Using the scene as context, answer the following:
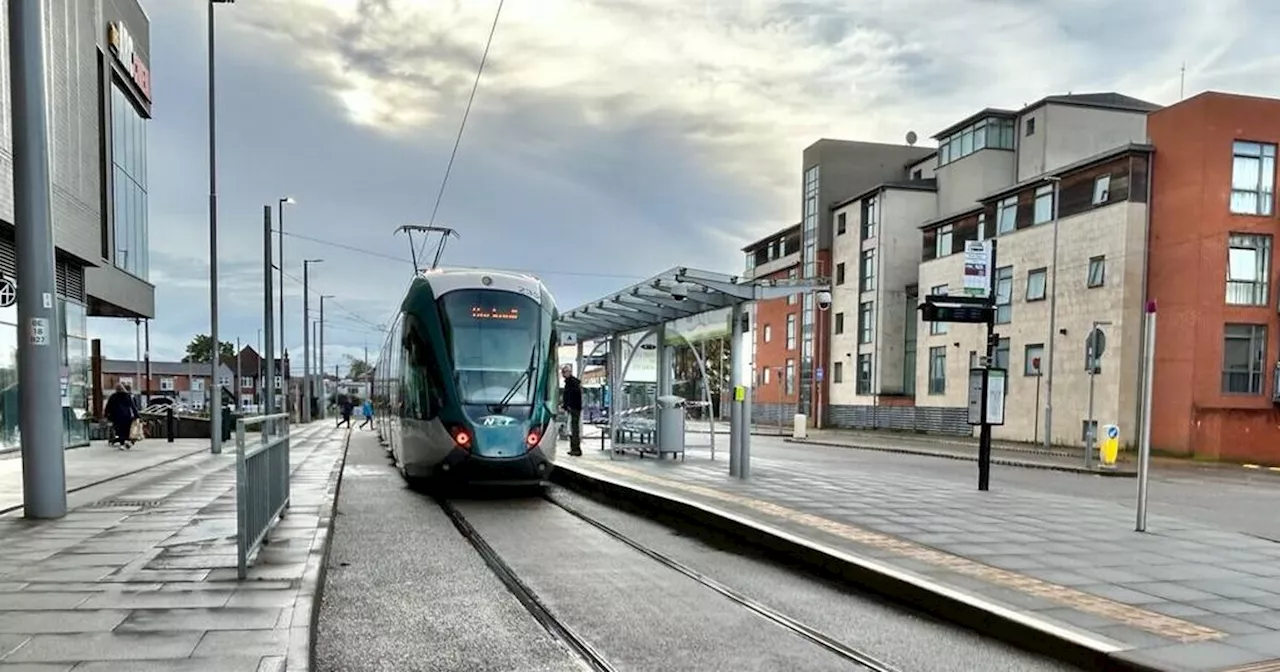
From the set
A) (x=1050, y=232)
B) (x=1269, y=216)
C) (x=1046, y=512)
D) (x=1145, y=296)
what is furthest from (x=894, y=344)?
(x=1046, y=512)

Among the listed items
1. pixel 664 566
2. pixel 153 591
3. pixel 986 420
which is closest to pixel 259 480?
pixel 153 591

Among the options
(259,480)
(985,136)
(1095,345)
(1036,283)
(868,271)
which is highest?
(985,136)

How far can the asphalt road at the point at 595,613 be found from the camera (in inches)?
193

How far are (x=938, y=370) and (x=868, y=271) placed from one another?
32.5ft

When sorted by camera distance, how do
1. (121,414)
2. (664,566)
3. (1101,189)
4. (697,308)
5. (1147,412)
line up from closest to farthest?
(664,566), (1147,412), (697,308), (121,414), (1101,189)

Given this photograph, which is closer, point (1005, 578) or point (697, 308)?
point (1005, 578)

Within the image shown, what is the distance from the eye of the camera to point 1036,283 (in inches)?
1353

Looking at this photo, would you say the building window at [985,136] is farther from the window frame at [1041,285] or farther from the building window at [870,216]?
the window frame at [1041,285]

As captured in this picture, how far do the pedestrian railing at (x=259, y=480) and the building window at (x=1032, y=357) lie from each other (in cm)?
3143

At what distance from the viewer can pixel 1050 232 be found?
33.4 metres

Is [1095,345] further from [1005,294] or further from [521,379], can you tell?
[1005,294]

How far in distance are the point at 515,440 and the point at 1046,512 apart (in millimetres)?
7073

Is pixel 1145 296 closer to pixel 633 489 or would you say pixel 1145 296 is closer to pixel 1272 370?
pixel 1272 370

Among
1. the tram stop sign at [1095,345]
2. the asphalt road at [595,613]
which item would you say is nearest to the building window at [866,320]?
the tram stop sign at [1095,345]
